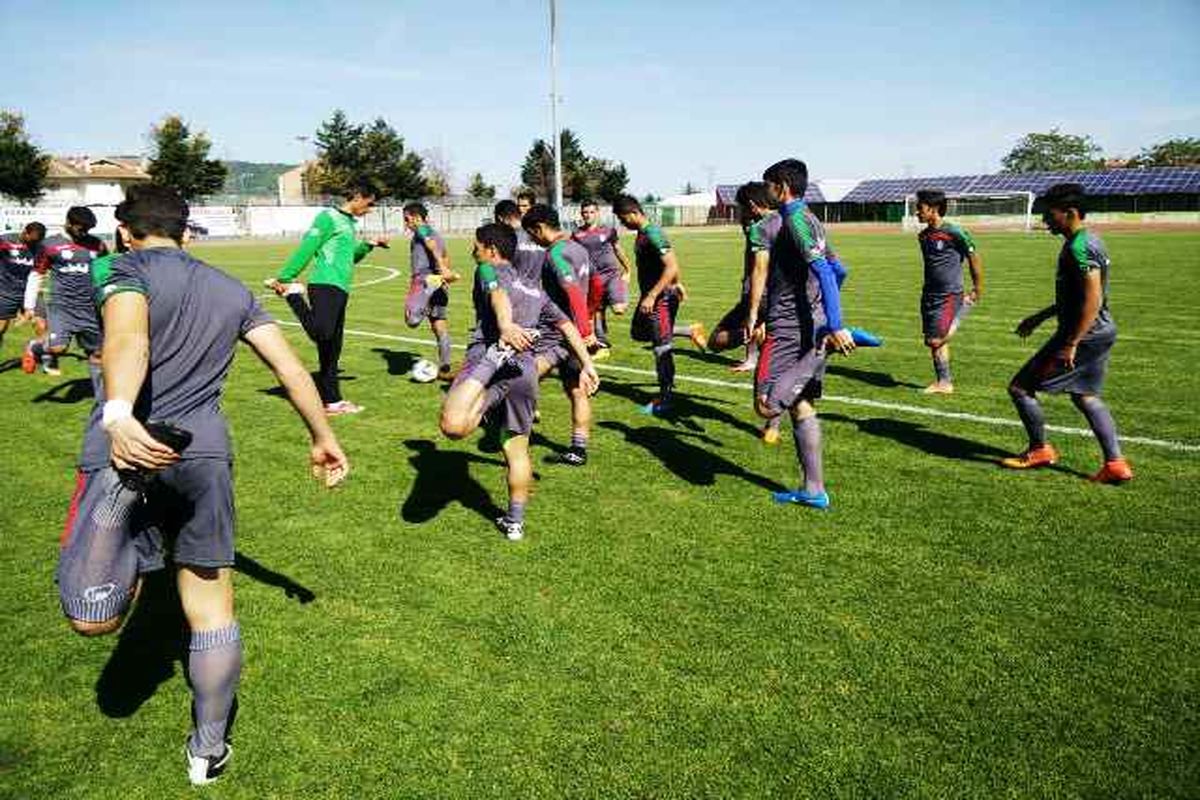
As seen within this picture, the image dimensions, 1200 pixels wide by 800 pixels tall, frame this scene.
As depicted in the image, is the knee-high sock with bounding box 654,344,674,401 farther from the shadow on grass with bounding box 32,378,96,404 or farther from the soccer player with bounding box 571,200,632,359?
the shadow on grass with bounding box 32,378,96,404

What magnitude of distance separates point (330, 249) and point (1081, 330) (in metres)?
7.50

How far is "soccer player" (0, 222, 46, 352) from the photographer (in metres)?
10.9

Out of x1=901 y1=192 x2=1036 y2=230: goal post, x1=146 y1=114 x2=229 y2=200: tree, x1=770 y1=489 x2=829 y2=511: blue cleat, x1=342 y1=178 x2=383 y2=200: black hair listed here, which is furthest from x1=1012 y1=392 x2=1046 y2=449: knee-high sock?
x1=146 y1=114 x2=229 y2=200: tree

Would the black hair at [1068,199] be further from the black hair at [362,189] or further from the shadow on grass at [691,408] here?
the black hair at [362,189]

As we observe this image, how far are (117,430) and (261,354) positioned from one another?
0.68 metres

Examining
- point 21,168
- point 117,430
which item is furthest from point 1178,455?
point 21,168

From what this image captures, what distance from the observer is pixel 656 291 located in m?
9.00

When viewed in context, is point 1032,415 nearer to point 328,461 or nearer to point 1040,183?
point 328,461

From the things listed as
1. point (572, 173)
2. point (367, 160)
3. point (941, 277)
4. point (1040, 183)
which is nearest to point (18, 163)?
point (367, 160)

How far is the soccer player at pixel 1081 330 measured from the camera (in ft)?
20.4

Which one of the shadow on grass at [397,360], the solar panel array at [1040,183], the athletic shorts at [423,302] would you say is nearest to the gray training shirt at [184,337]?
the athletic shorts at [423,302]

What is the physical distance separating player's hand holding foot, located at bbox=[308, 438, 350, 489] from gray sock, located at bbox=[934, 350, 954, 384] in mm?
8186

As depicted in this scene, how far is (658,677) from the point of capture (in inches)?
154

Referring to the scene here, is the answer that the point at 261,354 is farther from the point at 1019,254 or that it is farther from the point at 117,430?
the point at 1019,254
